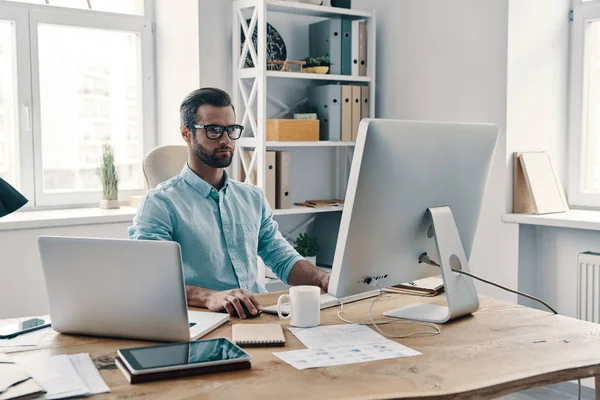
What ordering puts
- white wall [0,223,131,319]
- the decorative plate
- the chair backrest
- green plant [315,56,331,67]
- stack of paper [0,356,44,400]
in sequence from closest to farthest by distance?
stack of paper [0,356,44,400]
the chair backrest
white wall [0,223,131,319]
the decorative plate
green plant [315,56,331,67]

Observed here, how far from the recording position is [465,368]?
1.36m

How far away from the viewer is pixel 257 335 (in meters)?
1.52

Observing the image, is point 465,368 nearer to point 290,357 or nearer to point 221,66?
point 290,357

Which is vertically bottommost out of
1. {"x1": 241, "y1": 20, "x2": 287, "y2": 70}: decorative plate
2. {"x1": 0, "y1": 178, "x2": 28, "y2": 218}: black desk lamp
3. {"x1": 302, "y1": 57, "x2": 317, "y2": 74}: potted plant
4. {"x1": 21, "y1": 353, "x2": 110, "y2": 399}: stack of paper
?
{"x1": 21, "y1": 353, "x2": 110, "y2": 399}: stack of paper

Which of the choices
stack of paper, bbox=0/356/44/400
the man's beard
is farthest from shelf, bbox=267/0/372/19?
stack of paper, bbox=0/356/44/400

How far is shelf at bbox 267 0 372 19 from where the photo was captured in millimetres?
3521

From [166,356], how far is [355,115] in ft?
8.67

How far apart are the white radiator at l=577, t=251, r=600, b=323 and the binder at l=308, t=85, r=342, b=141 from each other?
4.55ft

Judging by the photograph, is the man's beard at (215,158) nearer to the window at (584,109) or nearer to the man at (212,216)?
the man at (212,216)

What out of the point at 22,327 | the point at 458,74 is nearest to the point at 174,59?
the point at 458,74

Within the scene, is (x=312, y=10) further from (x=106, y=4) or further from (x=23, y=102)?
(x=23, y=102)

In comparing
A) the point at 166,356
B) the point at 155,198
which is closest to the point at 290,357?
the point at 166,356

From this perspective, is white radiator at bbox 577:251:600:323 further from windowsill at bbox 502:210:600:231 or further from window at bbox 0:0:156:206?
window at bbox 0:0:156:206

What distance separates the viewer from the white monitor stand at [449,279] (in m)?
Answer: 1.70
